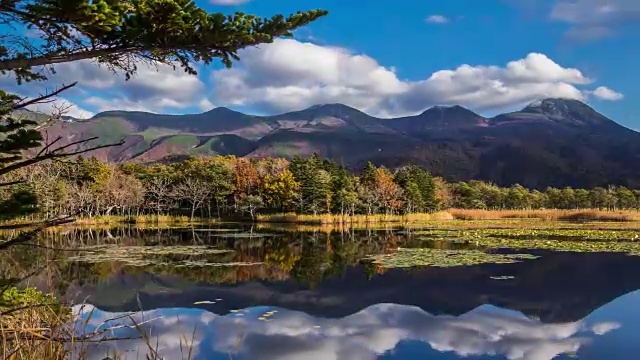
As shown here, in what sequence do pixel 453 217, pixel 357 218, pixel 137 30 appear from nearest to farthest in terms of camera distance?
pixel 137 30, pixel 357 218, pixel 453 217

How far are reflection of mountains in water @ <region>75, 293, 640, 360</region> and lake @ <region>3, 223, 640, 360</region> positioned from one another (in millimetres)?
41

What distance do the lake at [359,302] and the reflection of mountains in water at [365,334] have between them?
1.6 inches

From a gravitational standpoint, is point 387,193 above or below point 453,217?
above

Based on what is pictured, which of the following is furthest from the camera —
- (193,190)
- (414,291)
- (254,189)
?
(254,189)

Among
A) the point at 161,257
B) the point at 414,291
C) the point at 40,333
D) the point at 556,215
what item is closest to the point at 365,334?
A: the point at 414,291

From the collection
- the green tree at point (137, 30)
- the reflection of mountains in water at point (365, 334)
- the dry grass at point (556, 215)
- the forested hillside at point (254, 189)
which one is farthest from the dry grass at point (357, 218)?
the green tree at point (137, 30)

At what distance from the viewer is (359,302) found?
1389 cm

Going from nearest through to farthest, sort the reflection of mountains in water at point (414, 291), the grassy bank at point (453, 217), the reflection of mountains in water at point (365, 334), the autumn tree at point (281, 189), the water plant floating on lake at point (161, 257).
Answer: the reflection of mountains in water at point (365, 334)
the reflection of mountains in water at point (414, 291)
the water plant floating on lake at point (161, 257)
the grassy bank at point (453, 217)
the autumn tree at point (281, 189)

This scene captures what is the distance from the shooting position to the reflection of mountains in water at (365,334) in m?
9.41

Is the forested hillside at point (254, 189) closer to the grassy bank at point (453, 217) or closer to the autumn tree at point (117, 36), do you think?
the grassy bank at point (453, 217)

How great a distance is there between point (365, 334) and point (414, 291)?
4.89 meters

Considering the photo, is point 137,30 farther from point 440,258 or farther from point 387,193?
point 387,193

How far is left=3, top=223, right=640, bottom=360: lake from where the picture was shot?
31.5ft

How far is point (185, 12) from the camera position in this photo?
17.4ft
